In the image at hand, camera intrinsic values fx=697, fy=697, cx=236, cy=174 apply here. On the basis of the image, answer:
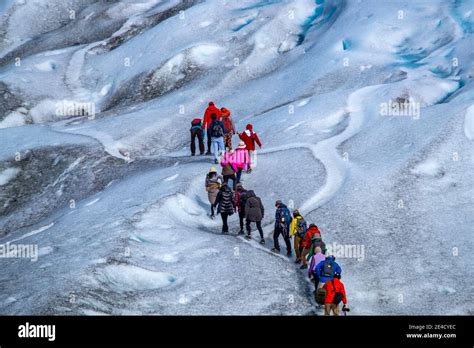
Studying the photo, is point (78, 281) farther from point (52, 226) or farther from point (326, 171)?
point (326, 171)

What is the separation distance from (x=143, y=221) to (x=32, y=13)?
4399cm

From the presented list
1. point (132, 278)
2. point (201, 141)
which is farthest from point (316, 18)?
point (132, 278)

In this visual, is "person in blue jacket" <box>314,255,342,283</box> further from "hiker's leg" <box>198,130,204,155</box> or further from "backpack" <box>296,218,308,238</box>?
"hiker's leg" <box>198,130,204,155</box>

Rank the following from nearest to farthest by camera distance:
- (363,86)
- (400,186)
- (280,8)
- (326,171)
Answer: (400,186) → (326,171) → (363,86) → (280,8)

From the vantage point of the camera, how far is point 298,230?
946 inches

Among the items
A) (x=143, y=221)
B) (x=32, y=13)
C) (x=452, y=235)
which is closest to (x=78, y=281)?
(x=143, y=221)

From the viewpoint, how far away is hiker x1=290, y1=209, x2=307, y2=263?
78.6ft

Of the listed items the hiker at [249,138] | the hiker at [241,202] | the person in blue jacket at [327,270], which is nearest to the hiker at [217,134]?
the hiker at [249,138]

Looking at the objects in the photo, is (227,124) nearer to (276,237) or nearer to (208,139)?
(208,139)

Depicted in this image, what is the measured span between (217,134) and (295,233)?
9529mm

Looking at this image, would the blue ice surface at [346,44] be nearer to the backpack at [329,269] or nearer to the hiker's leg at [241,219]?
the hiker's leg at [241,219]

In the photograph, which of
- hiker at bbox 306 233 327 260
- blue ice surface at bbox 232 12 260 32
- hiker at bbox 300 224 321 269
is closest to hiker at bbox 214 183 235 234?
hiker at bbox 300 224 321 269

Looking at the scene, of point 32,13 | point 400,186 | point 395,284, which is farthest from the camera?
point 32,13
